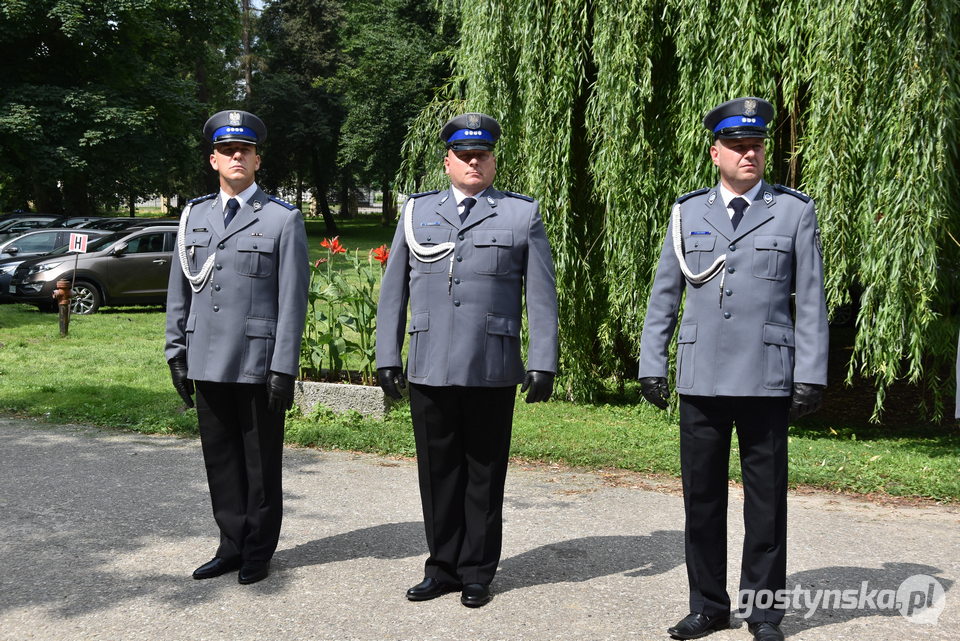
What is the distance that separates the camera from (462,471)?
4.45 metres

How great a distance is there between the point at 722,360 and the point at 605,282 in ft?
16.0

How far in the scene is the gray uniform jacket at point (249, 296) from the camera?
4.54 meters

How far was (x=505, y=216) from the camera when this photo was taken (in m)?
4.39

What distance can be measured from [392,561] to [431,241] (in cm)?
162

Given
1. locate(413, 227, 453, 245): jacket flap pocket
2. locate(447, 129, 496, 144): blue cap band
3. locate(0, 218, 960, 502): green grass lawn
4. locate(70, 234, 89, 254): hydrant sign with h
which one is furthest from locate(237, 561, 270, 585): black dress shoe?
locate(70, 234, 89, 254): hydrant sign with h

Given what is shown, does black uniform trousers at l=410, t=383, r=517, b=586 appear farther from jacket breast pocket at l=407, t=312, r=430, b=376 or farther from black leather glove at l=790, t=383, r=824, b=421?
black leather glove at l=790, t=383, r=824, b=421

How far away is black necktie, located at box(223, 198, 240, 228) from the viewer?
184 inches

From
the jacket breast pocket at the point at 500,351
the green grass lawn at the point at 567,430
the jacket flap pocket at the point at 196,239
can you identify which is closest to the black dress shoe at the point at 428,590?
the jacket breast pocket at the point at 500,351

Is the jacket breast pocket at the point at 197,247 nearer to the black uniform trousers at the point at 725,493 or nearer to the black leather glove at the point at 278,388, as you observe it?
the black leather glove at the point at 278,388

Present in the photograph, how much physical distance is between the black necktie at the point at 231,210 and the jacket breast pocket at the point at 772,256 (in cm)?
242

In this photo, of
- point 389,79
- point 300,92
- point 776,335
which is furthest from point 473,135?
point 300,92

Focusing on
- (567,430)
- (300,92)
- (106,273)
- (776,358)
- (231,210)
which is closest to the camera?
(776,358)

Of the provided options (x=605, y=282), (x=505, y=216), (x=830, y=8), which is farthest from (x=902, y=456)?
(x=505, y=216)

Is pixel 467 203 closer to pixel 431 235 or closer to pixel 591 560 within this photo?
pixel 431 235
